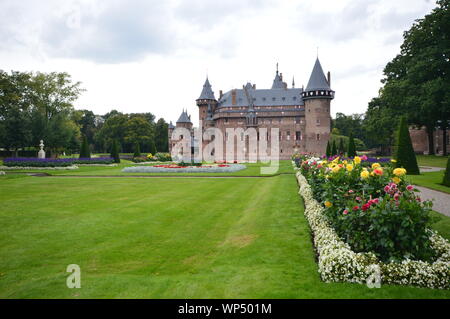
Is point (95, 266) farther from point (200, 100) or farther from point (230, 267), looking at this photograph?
point (200, 100)

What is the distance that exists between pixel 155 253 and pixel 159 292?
2.07 metres

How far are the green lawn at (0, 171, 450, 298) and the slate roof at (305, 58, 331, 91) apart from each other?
50.0 meters

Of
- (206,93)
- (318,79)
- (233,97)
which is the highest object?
(206,93)

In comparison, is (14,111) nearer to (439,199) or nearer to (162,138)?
(162,138)

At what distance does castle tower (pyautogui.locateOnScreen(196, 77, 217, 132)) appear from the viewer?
7262 centimetres

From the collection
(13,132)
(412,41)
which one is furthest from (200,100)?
(412,41)

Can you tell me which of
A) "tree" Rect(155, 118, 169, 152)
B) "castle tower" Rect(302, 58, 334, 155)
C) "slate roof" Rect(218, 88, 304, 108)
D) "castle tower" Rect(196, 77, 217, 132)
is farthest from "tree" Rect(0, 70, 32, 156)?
"castle tower" Rect(302, 58, 334, 155)

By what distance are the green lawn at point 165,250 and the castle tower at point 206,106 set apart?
60.9 meters

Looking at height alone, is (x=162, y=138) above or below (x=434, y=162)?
above

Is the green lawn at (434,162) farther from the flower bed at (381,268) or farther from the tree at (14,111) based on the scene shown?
the tree at (14,111)

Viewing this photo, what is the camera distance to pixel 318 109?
2318 inches

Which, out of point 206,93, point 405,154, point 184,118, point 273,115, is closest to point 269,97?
point 273,115

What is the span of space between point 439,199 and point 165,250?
10824 millimetres

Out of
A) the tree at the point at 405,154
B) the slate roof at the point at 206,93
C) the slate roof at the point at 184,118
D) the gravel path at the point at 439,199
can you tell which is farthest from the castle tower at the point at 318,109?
the gravel path at the point at 439,199
